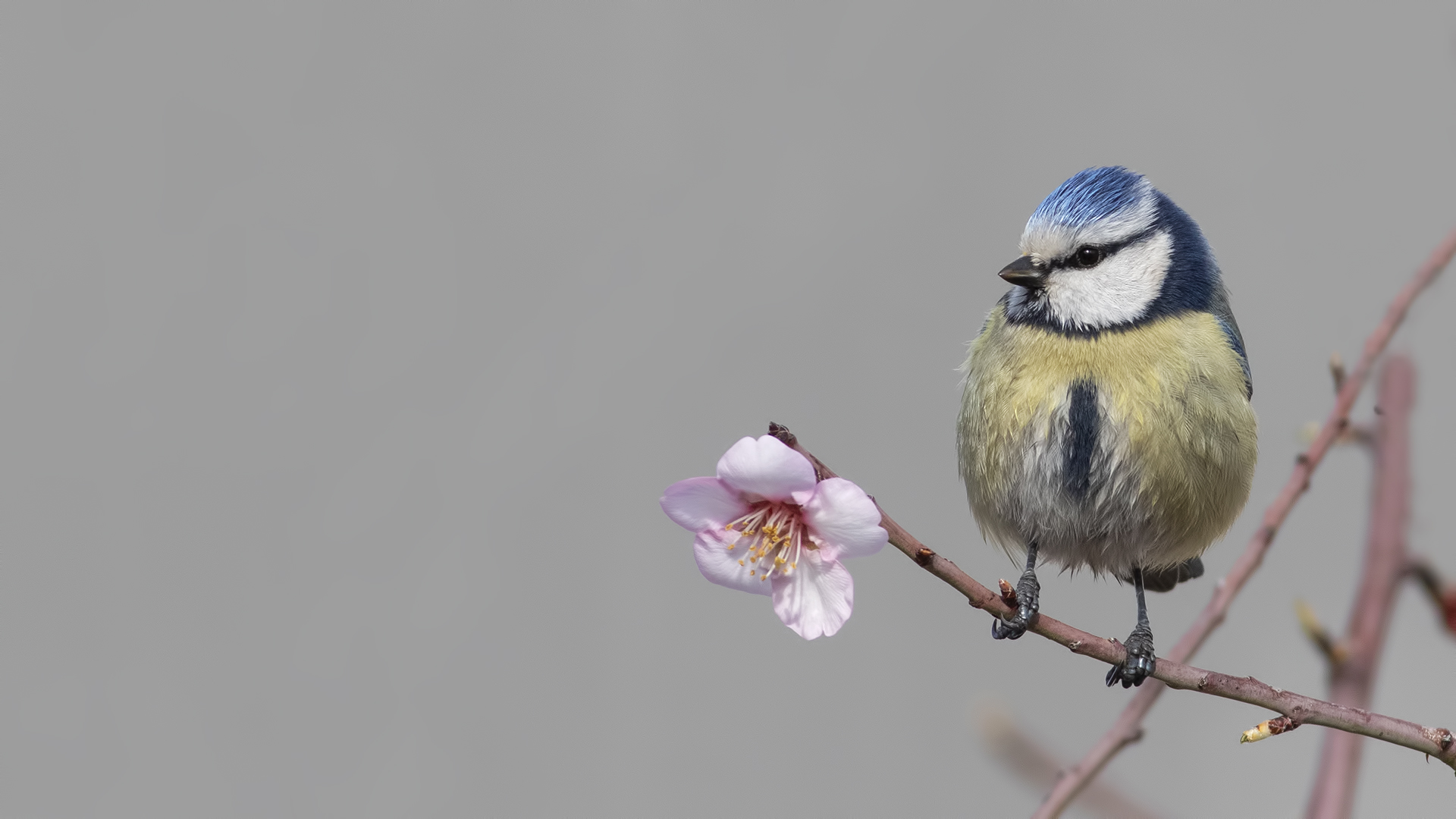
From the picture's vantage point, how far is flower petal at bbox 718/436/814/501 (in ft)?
2.41

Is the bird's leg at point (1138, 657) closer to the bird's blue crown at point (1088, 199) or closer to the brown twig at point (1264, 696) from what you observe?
the brown twig at point (1264, 696)

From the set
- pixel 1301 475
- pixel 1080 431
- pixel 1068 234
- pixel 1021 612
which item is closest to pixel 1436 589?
pixel 1301 475

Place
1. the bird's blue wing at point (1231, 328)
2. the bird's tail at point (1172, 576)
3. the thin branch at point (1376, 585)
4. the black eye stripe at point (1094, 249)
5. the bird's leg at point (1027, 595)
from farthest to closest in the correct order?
the bird's tail at point (1172, 576)
the bird's blue wing at point (1231, 328)
the black eye stripe at point (1094, 249)
the thin branch at point (1376, 585)
the bird's leg at point (1027, 595)

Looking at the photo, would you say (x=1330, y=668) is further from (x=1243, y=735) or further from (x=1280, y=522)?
(x=1243, y=735)

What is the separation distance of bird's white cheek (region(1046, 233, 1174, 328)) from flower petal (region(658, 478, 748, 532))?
1.92 feet

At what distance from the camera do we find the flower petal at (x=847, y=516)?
75cm

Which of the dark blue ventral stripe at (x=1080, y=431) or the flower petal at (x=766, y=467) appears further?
the dark blue ventral stripe at (x=1080, y=431)

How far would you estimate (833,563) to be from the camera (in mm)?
825

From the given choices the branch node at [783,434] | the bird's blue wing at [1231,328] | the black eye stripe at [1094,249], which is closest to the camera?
the branch node at [783,434]

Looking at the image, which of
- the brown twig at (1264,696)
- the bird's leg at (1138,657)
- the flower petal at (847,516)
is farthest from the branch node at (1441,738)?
the flower petal at (847,516)

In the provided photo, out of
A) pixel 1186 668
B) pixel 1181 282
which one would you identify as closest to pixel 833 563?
pixel 1186 668

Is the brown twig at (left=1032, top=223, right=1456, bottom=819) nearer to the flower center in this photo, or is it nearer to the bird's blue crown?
the bird's blue crown

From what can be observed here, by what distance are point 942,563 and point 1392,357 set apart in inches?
35.6

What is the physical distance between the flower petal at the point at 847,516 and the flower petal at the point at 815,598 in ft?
0.13
